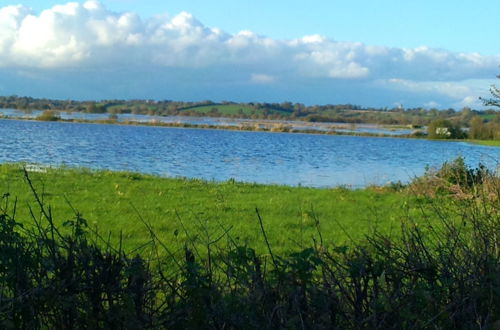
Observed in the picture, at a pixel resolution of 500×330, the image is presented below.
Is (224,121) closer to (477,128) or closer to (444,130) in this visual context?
(444,130)

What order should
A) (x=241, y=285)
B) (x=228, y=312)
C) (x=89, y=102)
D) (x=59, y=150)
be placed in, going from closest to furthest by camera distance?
1. (x=228, y=312)
2. (x=241, y=285)
3. (x=59, y=150)
4. (x=89, y=102)

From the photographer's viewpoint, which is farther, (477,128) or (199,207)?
(477,128)

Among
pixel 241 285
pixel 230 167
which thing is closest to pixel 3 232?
Answer: pixel 241 285

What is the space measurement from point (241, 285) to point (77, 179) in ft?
56.5

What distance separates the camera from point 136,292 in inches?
124

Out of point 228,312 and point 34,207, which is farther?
point 34,207

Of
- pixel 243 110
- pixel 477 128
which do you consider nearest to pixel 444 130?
pixel 477 128

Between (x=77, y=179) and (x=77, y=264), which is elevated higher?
(x=77, y=264)

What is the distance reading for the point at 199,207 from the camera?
545 inches

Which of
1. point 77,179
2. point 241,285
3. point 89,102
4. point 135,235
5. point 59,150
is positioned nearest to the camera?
point 241,285

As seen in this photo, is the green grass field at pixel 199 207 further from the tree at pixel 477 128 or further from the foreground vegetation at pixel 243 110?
the foreground vegetation at pixel 243 110

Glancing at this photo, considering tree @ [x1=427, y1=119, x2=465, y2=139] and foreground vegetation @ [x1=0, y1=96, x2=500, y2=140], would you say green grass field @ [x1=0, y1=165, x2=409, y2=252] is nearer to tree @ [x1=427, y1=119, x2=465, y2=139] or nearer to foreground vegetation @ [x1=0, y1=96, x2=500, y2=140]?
tree @ [x1=427, y1=119, x2=465, y2=139]

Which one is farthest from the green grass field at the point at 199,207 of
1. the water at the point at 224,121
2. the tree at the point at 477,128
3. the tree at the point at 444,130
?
the water at the point at 224,121

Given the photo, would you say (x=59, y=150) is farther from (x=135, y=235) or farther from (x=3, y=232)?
(x=3, y=232)
